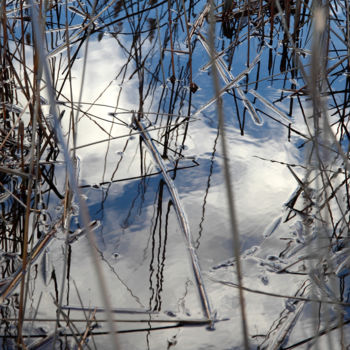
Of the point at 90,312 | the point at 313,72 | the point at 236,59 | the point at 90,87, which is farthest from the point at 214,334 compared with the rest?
the point at 236,59

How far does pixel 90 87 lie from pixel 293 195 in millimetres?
858

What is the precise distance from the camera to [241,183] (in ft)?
4.50

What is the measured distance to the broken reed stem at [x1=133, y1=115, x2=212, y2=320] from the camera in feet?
3.34

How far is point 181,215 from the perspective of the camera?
125cm

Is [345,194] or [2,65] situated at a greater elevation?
[2,65]

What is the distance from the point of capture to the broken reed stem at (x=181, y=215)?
3.34 feet

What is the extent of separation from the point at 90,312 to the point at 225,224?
1.34ft

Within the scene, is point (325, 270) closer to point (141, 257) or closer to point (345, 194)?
point (345, 194)

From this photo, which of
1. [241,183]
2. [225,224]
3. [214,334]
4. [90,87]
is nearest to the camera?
[214,334]

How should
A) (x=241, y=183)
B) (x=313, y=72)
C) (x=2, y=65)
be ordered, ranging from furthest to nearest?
(x=2, y=65)
(x=241, y=183)
(x=313, y=72)

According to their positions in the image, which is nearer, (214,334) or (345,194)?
(214,334)

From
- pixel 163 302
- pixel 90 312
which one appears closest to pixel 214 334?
pixel 163 302

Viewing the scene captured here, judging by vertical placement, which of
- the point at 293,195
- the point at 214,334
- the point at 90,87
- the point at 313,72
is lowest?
the point at 214,334

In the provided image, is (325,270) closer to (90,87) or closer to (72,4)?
(90,87)
